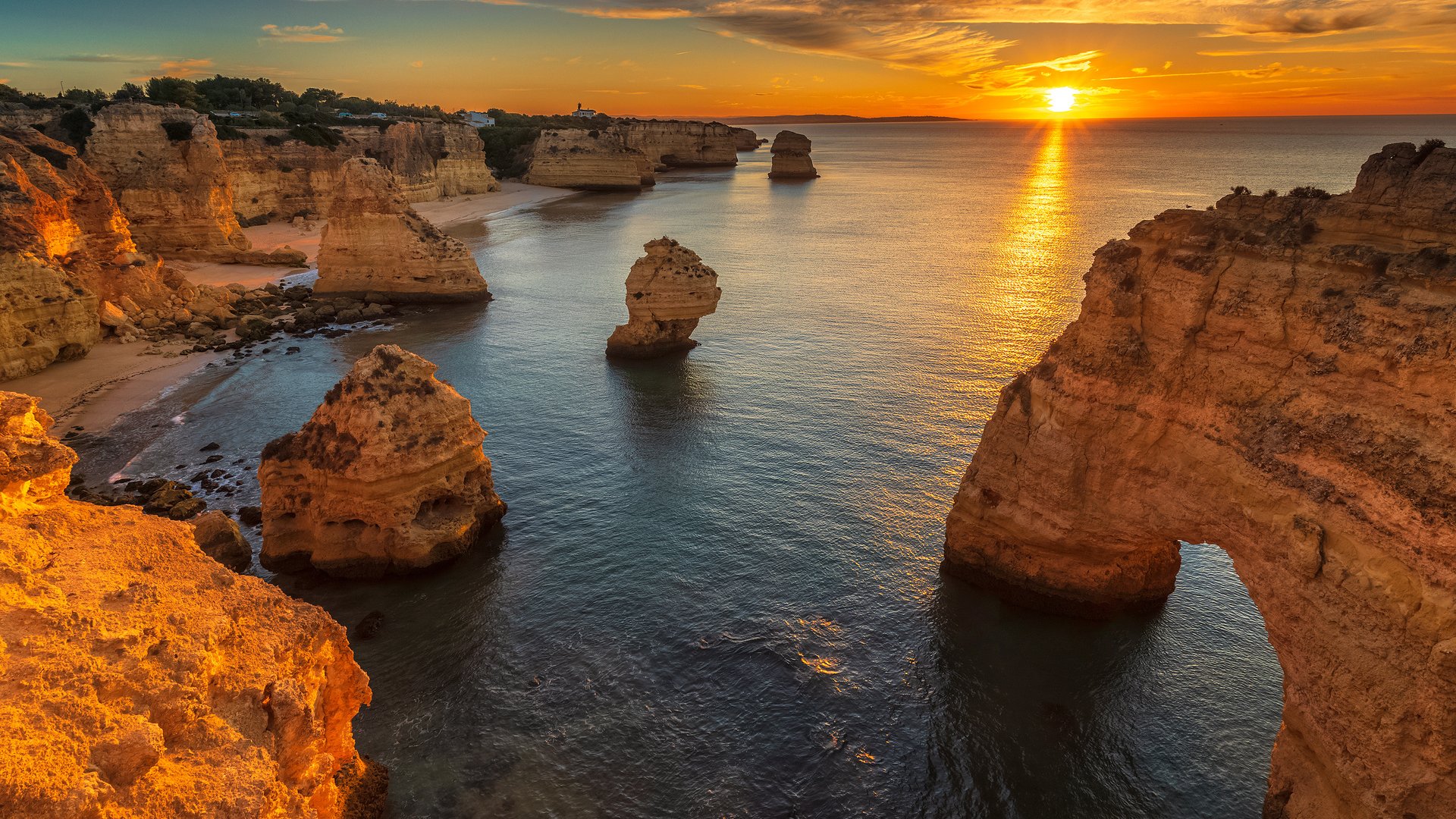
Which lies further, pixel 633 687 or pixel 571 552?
pixel 571 552

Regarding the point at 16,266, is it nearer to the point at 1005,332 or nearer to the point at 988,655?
the point at 988,655

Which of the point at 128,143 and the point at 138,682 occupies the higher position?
the point at 128,143

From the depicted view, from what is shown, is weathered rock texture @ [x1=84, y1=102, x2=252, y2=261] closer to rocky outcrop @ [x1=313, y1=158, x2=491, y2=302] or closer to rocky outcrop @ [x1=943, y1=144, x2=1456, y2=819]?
rocky outcrop @ [x1=313, y1=158, x2=491, y2=302]

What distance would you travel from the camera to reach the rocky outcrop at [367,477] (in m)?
Answer: 19.6

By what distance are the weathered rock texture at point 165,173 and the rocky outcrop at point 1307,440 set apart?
56295mm

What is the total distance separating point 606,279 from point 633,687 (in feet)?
149

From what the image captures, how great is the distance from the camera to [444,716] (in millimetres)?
15422


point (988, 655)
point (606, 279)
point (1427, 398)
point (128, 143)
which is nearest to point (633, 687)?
point (988, 655)

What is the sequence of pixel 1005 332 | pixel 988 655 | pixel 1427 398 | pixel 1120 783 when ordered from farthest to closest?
pixel 1005 332 < pixel 988 655 < pixel 1120 783 < pixel 1427 398

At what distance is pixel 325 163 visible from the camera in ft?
235

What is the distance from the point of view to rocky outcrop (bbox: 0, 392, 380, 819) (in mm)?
7164

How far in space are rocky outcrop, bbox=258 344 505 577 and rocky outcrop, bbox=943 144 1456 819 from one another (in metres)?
15.5

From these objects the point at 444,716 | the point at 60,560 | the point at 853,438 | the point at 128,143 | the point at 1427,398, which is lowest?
the point at 444,716

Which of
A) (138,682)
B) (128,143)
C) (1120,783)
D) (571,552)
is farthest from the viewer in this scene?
(128,143)
